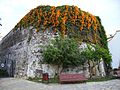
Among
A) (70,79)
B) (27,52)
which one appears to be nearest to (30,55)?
(27,52)

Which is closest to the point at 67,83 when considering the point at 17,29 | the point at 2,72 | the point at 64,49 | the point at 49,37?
the point at 64,49

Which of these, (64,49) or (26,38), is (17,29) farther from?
(64,49)

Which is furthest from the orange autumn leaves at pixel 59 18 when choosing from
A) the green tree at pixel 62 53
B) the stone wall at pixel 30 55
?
the green tree at pixel 62 53

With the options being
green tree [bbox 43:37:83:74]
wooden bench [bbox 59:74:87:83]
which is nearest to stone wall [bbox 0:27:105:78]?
green tree [bbox 43:37:83:74]

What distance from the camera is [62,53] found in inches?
631

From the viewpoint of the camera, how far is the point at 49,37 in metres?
17.6

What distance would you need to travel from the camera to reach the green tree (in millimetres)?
16031

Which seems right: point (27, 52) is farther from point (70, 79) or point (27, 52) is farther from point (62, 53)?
point (70, 79)

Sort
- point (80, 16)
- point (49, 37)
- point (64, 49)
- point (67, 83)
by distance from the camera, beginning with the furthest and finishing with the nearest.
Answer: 1. point (80, 16)
2. point (49, 37)
3. point (64, 49)
4. point (67, 83)

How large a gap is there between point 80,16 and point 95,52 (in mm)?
3724

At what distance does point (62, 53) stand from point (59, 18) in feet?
11.1

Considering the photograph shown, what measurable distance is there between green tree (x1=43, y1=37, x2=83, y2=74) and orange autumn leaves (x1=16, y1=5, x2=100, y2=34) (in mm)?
1481

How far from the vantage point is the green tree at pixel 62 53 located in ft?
52.6

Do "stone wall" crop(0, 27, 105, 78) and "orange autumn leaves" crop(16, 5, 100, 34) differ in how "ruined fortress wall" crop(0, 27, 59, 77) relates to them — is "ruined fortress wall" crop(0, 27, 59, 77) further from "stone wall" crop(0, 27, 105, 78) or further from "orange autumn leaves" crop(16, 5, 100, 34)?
"orange autumn leaves" crop(16, 5, 100, 34)
